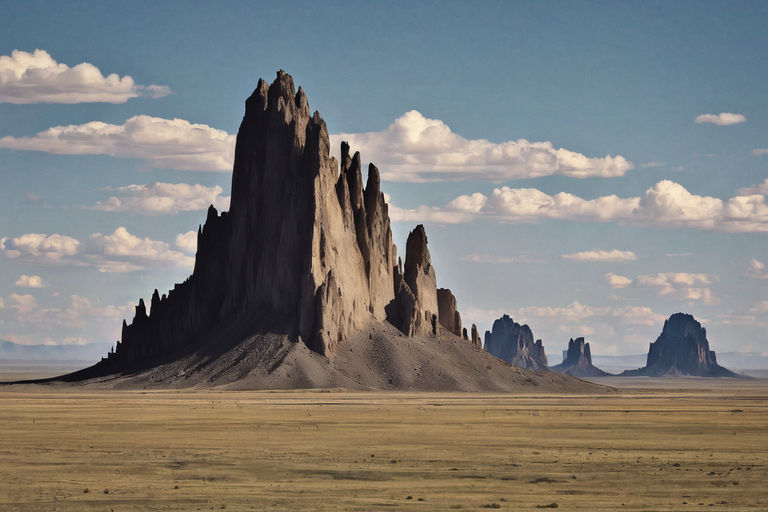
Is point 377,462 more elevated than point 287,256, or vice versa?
point 287,256

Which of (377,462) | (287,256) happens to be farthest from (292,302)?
(377,462)

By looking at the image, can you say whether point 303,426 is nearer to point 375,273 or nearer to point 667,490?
point 667,490

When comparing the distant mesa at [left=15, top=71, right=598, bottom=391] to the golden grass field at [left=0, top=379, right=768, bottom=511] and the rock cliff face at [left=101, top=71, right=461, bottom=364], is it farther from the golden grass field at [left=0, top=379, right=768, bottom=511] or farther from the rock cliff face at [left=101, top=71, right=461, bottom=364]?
the golden grass field at [left=0, top=379, right=768, bottom=511]

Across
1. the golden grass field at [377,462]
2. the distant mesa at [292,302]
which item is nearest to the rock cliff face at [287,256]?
the distant mesa at [292,302]

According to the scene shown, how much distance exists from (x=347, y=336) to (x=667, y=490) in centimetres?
13988

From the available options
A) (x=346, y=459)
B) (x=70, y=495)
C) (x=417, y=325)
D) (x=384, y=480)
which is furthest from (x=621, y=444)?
(x=417, y=325)

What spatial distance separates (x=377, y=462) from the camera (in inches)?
1984

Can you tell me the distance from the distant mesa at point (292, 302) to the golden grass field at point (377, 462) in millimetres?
82003

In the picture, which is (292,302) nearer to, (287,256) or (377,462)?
(287,256)

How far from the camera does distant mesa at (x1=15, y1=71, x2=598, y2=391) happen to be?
561ft

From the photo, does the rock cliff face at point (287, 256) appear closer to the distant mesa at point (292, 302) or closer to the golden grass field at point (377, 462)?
the distant mesa at point (292, 302)

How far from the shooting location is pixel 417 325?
637 ft

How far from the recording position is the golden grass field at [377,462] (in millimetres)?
38469

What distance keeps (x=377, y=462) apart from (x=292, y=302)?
129723 millimetres
